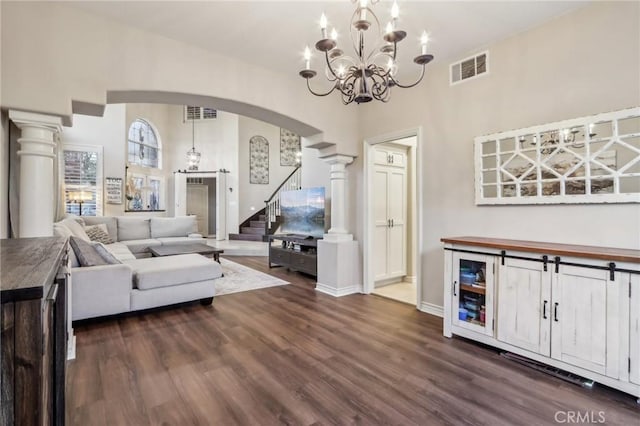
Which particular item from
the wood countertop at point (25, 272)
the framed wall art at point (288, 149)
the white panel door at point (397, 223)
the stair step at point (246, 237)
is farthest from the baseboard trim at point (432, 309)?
the framed wall art at point (288, 149)

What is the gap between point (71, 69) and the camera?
255 cm

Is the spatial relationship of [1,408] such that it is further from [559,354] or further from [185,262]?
[185,262]

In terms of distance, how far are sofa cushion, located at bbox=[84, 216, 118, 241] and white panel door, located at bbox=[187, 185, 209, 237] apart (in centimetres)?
464

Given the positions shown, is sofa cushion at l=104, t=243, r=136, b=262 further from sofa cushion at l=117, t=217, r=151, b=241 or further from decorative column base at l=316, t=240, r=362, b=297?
decorative column base at l=316, t=240, r=362, b=297

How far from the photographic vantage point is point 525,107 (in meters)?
2.87

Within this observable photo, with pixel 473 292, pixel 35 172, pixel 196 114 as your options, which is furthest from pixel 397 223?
pixel 196 114

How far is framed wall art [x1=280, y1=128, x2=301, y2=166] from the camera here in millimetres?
11312

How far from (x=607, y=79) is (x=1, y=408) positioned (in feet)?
12.3

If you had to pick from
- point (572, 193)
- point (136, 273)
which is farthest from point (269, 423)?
point (572, 193)

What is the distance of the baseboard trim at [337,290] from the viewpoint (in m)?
4.38

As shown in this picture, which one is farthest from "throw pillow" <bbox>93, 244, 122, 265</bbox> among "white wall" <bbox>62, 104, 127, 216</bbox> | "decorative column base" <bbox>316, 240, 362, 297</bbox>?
"white wall" <bbox>62, 104, 127, 216</bbox>

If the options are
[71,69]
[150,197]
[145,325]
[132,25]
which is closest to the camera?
[71,69]

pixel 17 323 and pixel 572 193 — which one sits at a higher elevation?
pixel 572 193

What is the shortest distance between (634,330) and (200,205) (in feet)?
38.6
